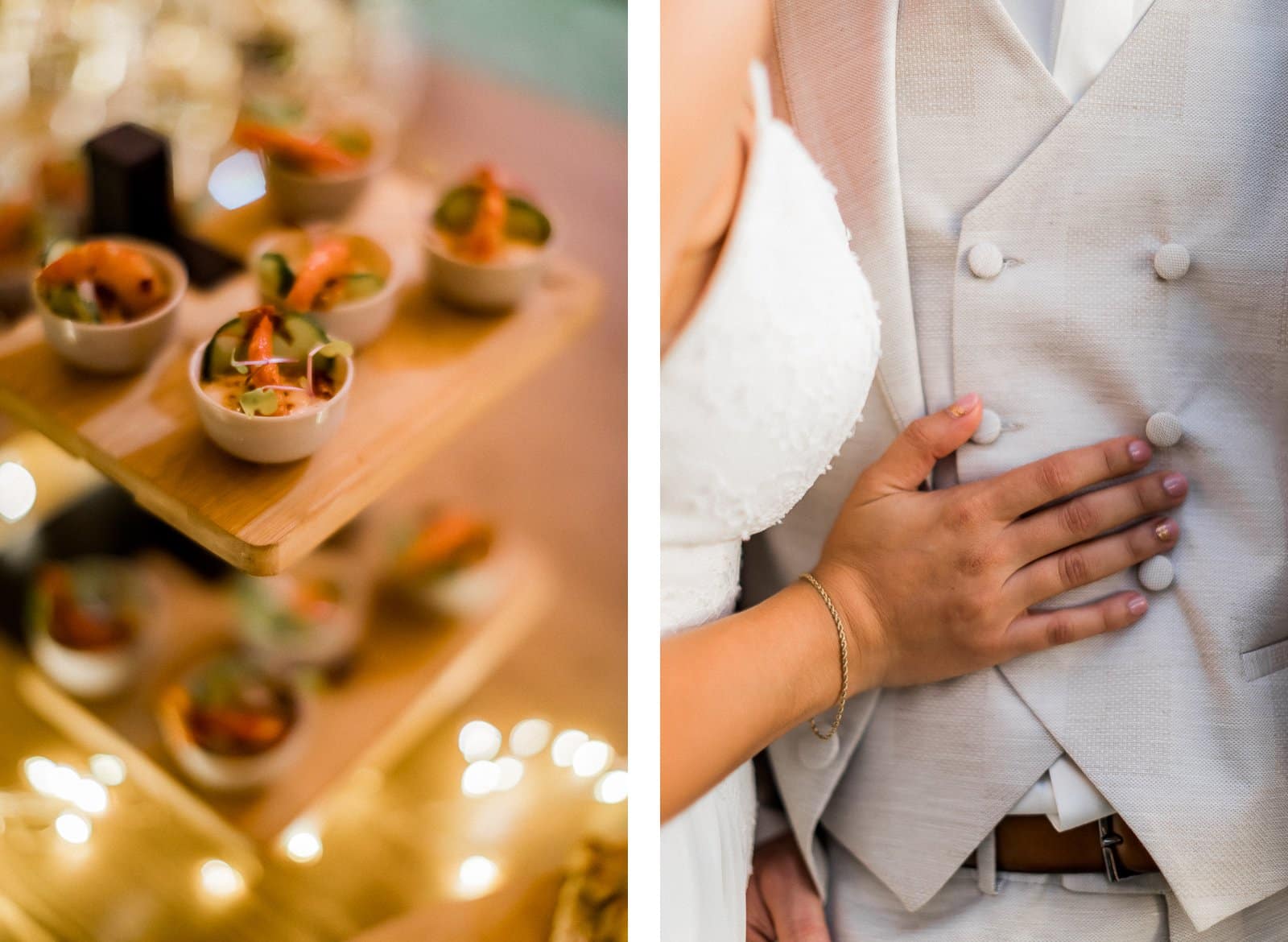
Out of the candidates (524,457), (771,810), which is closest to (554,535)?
(524,457)

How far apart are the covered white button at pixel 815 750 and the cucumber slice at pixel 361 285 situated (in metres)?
0.44

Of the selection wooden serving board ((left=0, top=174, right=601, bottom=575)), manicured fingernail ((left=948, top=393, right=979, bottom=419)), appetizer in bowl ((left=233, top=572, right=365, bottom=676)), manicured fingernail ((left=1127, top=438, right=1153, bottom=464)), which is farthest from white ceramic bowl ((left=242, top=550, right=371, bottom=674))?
manicured fingernail ((left=1127, top=438, right=1153, bottom=464))

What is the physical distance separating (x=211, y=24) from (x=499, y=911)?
678 mm

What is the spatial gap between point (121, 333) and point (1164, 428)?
672 millimetres

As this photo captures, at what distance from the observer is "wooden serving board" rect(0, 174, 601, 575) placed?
0.59 meters

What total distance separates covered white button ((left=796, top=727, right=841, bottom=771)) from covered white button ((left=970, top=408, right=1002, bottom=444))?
0.78 ft

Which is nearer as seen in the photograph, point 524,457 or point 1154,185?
point 1154,185

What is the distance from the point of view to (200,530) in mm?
589

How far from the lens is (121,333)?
0.59 metres

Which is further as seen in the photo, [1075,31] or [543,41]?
[543,41]

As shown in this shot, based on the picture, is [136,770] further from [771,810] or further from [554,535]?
[771,810]

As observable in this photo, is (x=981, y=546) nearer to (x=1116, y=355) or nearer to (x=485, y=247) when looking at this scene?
(x=1116, y=355)

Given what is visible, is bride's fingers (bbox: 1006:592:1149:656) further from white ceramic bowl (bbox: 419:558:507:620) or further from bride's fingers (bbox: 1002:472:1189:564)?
white ceramic bowl (bbox: 419:558:507:620)

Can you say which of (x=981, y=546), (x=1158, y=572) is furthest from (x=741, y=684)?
(x=1158, y=572)
